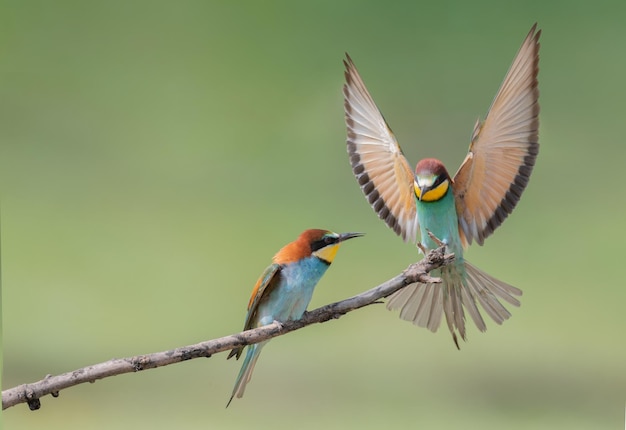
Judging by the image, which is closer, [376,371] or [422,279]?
[422,279]

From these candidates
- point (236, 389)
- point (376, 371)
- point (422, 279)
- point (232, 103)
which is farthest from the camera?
point (232, 103)

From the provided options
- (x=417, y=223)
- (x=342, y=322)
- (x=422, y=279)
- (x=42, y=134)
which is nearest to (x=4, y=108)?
(x=42, y=134)

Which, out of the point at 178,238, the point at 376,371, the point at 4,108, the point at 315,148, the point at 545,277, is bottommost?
the point at 376,371

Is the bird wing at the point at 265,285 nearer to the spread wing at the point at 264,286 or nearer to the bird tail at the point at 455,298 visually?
the spread wing at the point at 264,286

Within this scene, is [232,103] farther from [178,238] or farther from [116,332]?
[116,332]

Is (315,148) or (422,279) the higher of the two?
(315,148)

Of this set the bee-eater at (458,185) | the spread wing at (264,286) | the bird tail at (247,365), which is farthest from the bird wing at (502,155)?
the bird tail at (247,365)

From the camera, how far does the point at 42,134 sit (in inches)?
143

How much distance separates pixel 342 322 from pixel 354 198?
0.48 meters

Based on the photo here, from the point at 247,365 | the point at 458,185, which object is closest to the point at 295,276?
the point at 247,365

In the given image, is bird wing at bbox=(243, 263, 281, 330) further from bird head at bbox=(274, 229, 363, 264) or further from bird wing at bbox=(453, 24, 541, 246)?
bird wing at bbox=(453, 24, 541, 246)

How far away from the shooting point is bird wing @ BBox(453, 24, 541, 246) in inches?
101

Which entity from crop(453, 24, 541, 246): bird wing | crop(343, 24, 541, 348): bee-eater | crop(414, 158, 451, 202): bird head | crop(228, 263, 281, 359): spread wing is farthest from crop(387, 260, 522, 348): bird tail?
crop(228, 263, 281, 359): spread wing

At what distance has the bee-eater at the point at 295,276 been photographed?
2.48 meters
